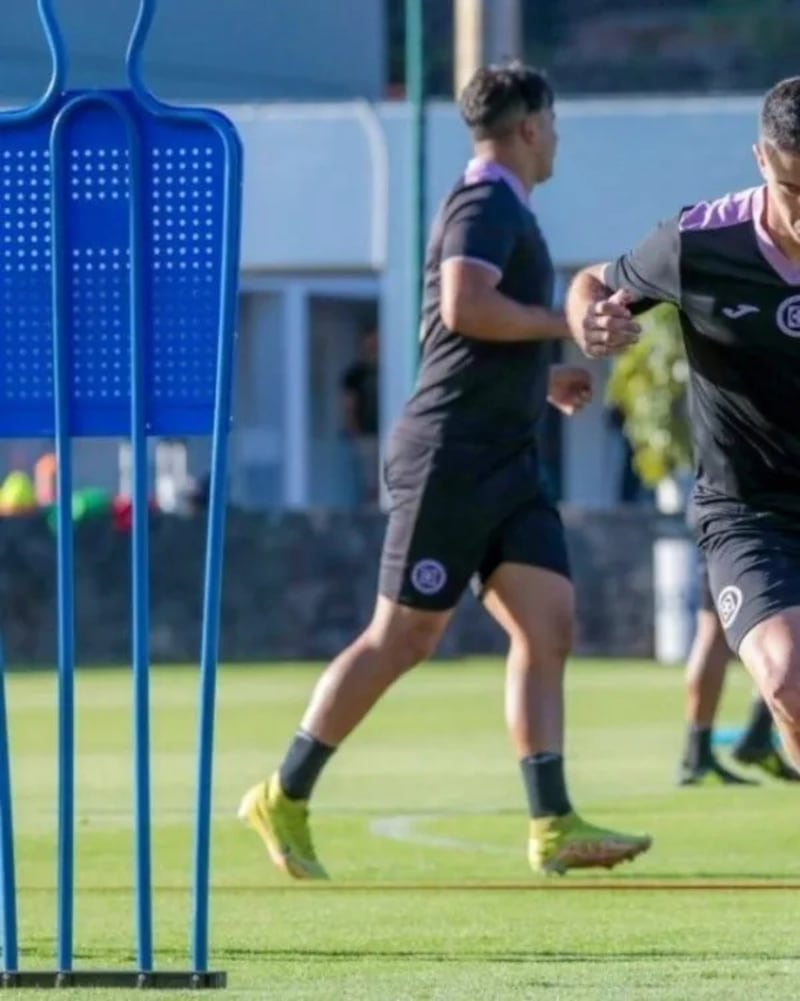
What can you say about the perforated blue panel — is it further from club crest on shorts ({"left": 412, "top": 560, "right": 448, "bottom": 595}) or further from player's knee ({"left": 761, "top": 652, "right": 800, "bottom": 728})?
club crest on shorts ({"left": 412, "top": 560, "right": 448, "bottom": 595})

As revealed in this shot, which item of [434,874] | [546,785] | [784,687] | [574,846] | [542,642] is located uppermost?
[784,687]

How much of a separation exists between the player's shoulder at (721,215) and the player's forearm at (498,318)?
6.35 ft

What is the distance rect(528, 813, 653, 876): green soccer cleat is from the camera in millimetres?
9117

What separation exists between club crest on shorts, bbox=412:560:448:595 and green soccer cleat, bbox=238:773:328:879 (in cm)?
74

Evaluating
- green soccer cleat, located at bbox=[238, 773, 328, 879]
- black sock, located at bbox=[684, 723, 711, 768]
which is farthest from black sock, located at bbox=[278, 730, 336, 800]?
black sock, located at bbox=[684, 723, 711, 768]

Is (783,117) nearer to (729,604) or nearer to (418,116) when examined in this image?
(729,604)

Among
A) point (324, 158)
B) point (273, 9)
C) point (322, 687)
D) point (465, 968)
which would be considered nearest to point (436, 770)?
point (322, 687)

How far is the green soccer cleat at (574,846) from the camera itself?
29.9 ft

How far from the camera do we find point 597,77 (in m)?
47.3

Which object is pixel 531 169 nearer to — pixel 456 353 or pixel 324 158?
pixel 456 353

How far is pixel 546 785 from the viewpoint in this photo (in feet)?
30.7

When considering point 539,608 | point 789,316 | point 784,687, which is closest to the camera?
point 784,687

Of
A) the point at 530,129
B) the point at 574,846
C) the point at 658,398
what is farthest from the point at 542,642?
the point at 658,398

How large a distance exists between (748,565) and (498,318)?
225 centimetres
